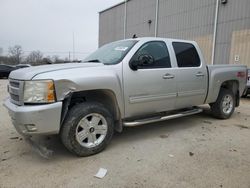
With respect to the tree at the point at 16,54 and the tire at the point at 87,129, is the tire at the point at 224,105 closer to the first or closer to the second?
the tire at the point at 87,129

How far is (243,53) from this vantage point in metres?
12.2

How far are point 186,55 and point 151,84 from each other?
1.32m

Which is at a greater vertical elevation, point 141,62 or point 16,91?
point 141,62

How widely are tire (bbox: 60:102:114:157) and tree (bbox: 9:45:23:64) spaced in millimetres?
45688

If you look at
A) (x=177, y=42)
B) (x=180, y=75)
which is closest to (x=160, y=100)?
(x=180, y=75)

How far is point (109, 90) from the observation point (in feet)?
11.1

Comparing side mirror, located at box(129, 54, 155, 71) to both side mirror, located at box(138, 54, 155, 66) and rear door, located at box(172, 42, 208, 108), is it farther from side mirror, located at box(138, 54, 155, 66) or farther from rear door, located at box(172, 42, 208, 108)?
rear door, located at box(172, 42, 208, 108)

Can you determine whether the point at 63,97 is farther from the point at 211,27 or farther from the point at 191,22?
the point at 191,22

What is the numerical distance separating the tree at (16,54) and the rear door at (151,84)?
149ft

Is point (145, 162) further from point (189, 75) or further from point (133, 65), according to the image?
point (189, 75)

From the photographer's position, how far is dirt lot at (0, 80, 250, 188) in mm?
2625

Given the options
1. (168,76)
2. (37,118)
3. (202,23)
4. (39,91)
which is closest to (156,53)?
(168,76)

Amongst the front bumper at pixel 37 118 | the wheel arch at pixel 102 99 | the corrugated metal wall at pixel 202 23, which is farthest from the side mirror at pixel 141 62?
the corrugated metal wall at pixel 202 23

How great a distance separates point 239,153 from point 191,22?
528 inches
